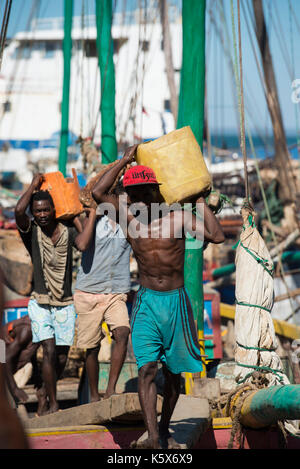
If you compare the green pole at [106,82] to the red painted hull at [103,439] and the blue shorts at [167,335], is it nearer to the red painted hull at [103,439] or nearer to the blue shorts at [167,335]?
the red painted hull at [103,439]

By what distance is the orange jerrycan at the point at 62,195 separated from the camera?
18.8ft

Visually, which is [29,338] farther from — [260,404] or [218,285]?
[218,285]

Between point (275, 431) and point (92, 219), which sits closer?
point (275, 431)

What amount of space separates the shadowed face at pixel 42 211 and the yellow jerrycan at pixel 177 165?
100 centimetres

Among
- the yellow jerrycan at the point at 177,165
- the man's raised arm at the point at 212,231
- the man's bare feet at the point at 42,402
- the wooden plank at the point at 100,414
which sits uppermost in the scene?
the yellow jerrycan at the point at 177,165

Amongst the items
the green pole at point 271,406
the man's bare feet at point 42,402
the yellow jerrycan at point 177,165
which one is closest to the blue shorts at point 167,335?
the green pole at point 271,406

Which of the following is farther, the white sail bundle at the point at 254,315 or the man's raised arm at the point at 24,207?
the man's raised arm at the point at 24,207

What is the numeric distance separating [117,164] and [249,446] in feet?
7.81

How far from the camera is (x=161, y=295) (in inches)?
172

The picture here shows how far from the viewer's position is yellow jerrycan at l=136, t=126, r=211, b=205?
490 centimetres

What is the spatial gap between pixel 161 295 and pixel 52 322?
5.60 feet

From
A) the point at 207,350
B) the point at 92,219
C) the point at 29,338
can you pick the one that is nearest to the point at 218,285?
the point at 207,350

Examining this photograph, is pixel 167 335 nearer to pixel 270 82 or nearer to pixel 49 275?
pixel 49 275
